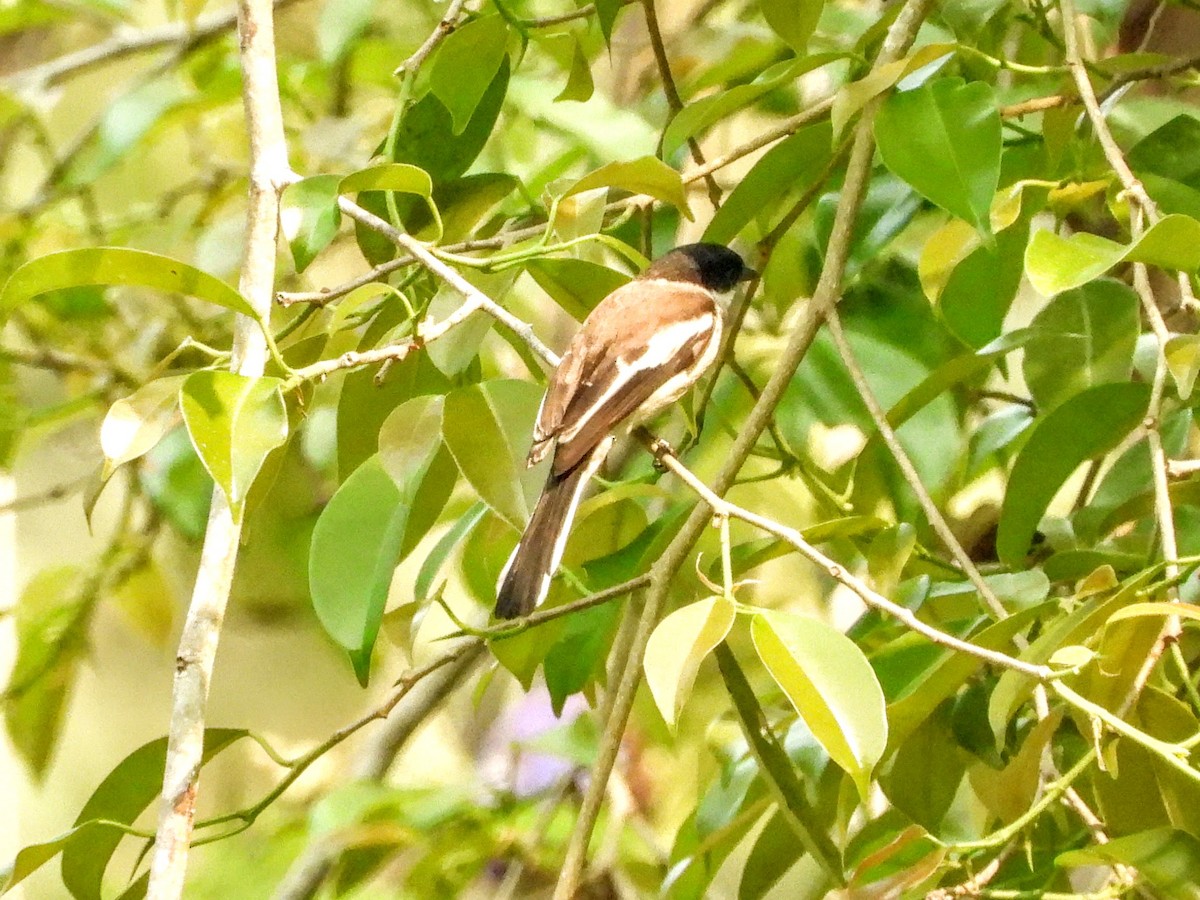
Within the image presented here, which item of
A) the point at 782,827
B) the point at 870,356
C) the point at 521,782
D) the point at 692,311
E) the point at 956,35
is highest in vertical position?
the point at 956,35

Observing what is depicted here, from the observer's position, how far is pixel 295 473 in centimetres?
172

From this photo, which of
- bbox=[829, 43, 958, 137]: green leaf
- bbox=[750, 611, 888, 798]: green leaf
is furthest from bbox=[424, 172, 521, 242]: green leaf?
bbox=[750, 611, 888, 798]: green leaf

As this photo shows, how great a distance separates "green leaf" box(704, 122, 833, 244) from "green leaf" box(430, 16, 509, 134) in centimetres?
23

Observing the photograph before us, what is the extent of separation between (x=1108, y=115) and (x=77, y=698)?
1970 millimetres

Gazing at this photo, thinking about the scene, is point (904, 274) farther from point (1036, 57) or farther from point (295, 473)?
point (295, 473)

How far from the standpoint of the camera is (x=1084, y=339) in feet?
3.52

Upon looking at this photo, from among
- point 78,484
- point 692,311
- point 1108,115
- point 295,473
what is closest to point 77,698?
point 78,484

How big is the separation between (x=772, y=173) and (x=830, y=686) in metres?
0.54

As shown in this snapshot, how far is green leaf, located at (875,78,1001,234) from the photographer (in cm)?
81

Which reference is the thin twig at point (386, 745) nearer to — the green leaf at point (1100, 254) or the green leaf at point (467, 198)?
the green leaf at point (467, 198)

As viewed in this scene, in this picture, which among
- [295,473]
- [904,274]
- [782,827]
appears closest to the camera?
[782,827]

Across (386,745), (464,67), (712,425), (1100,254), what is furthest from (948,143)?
(386,745)

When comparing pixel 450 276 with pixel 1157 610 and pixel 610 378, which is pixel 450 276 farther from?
pixel 1157 610

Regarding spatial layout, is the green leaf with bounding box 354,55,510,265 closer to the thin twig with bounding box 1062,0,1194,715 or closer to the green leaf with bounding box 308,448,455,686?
the green leaf with bounding box 308,448,455,686
